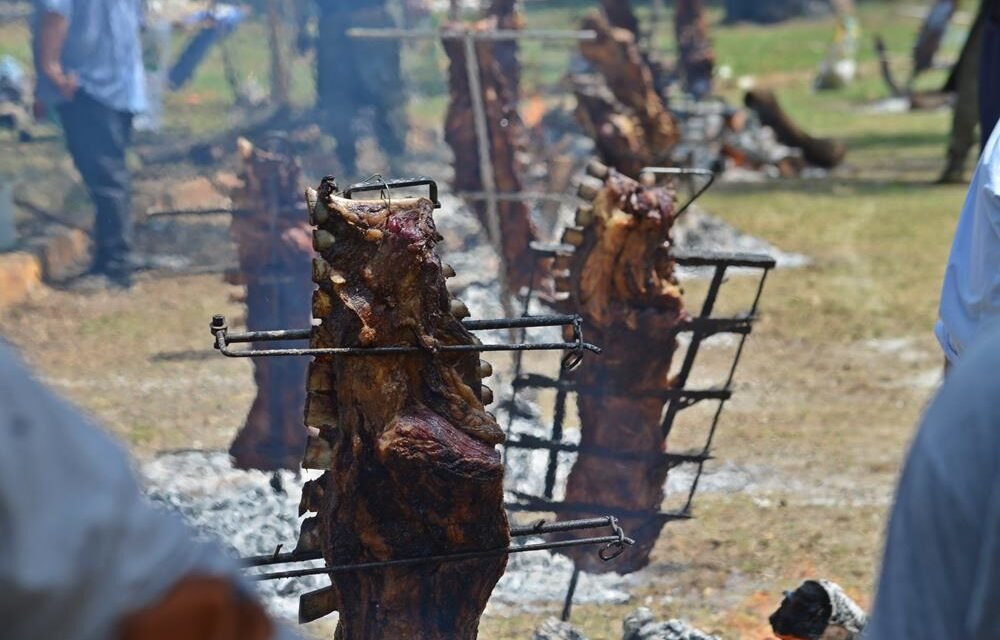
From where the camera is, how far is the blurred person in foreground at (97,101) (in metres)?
10.3

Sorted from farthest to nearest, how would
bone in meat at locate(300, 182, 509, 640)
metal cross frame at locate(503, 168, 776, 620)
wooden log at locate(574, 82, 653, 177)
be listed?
wooden log at locate(574, 82, 653, 177), metal cross frame at locate(503, 168, 776, 620), bone in meat at locate(300, 182, 509, 640)

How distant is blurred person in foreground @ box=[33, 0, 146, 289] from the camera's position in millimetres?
10289

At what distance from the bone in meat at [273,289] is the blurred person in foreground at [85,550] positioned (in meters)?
4.49

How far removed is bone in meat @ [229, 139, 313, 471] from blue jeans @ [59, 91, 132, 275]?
4.22 metres

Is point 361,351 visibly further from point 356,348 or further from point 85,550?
point 85,550

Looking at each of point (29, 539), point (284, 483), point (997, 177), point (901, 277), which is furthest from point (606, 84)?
point (29, 539)

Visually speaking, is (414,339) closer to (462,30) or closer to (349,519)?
(349,519)

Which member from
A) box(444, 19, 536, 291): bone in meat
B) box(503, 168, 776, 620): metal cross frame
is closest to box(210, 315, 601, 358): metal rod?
box(503, 168, 776, 620): metal cross frame

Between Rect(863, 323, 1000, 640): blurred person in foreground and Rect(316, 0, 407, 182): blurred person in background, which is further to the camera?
Rect(316, 0, 407, 182): blurred person in background

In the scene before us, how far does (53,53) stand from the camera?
1028cm

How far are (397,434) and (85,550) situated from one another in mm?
1962

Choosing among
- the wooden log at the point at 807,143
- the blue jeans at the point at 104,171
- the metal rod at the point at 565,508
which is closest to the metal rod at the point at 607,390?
the metal rod at the point at 565,508

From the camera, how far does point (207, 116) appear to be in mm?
14797

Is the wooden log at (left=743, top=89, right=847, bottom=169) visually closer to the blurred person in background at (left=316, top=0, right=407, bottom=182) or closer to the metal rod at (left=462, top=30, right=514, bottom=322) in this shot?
the blurred person in background at (left=316, top=0, right=407, bottom=182)
